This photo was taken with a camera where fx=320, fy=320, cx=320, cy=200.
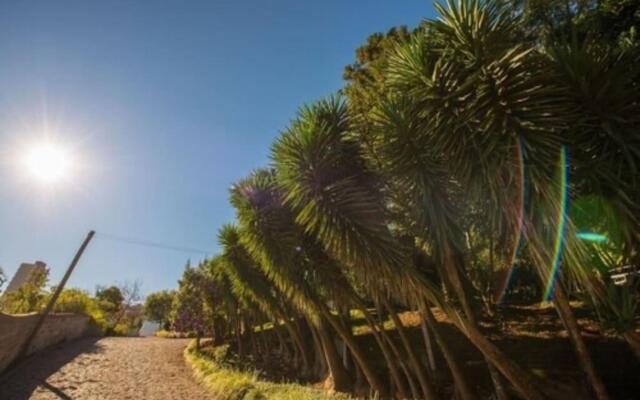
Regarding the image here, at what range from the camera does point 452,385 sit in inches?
390

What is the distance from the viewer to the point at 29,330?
41.2 ft

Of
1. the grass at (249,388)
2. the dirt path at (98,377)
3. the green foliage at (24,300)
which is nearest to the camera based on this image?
the grass at (249,388)

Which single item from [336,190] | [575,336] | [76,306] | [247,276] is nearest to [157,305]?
[76,306]

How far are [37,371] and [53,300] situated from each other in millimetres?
3491

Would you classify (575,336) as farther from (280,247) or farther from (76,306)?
(76,306)

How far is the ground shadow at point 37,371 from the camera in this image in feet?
30.0

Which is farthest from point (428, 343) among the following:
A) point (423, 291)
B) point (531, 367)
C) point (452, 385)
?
point (423, 291)

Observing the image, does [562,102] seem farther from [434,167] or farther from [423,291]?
[423,291]

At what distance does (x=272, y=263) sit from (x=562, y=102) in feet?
23.0

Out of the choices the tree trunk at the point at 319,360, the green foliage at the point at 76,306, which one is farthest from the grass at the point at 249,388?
the green foliage at the point at 76,306

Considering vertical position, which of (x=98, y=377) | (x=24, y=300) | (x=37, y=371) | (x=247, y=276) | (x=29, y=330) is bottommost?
(x=98, y=377)

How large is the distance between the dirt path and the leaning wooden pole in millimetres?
645

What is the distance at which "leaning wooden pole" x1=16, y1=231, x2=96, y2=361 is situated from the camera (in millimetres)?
12095

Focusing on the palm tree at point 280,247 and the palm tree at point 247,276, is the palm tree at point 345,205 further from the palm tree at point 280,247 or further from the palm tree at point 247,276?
the palm tree at point 247,276
